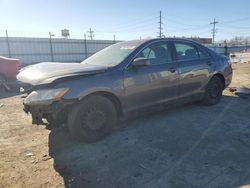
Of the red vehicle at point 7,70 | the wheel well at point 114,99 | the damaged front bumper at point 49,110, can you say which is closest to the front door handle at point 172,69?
the wheel well at point 114,99

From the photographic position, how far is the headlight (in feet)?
12.3

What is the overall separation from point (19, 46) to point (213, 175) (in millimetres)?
20347

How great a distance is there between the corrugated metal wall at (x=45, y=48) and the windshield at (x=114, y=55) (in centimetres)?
1628

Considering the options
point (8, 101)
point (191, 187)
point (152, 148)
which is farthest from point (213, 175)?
point (8, 101)

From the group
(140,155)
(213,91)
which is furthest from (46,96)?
(213,91)

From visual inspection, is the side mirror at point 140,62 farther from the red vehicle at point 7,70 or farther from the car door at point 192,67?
the red vehicle at point 7,70

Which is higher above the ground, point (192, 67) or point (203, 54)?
point (203, 54)

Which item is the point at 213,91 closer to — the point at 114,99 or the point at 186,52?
the point at 186,52

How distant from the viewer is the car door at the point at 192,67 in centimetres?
542

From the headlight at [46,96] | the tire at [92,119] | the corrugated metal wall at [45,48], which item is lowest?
the tire at [92,119]

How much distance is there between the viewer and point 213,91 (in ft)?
20.7

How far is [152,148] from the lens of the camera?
13.0 ft

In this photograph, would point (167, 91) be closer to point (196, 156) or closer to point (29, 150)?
point (196, 156)

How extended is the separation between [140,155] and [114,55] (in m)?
2.08
